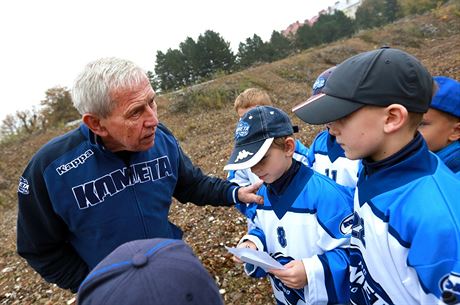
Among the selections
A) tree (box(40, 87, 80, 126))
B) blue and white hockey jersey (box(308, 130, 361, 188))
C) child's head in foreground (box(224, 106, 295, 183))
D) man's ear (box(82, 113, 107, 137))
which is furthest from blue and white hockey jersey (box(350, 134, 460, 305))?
tree (box(40, 87, 80, 126))

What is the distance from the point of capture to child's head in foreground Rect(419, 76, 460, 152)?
176cm

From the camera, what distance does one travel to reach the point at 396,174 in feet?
4.08

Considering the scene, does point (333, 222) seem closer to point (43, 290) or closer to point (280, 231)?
point (280, 231)

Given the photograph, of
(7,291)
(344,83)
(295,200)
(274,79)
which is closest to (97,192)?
(295,200)

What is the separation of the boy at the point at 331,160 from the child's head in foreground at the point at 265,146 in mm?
644

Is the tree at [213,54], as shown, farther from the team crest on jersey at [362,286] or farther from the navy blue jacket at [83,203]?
the team crest on jersey at [362,286]

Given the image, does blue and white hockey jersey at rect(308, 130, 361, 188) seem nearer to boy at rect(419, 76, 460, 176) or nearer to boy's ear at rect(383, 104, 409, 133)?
boy at rect(419, 76, 460, 176)

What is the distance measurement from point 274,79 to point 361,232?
51.0 ft

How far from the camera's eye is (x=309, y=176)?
5.96 feet

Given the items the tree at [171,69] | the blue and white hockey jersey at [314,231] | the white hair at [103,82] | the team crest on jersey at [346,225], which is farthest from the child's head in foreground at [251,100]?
the tree at [171,69]


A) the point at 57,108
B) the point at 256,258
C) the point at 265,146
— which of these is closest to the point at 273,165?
the point at 265,146

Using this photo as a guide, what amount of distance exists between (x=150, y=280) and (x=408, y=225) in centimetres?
86

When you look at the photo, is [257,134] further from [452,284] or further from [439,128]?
[452,284]

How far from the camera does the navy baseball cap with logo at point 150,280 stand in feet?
2.58
